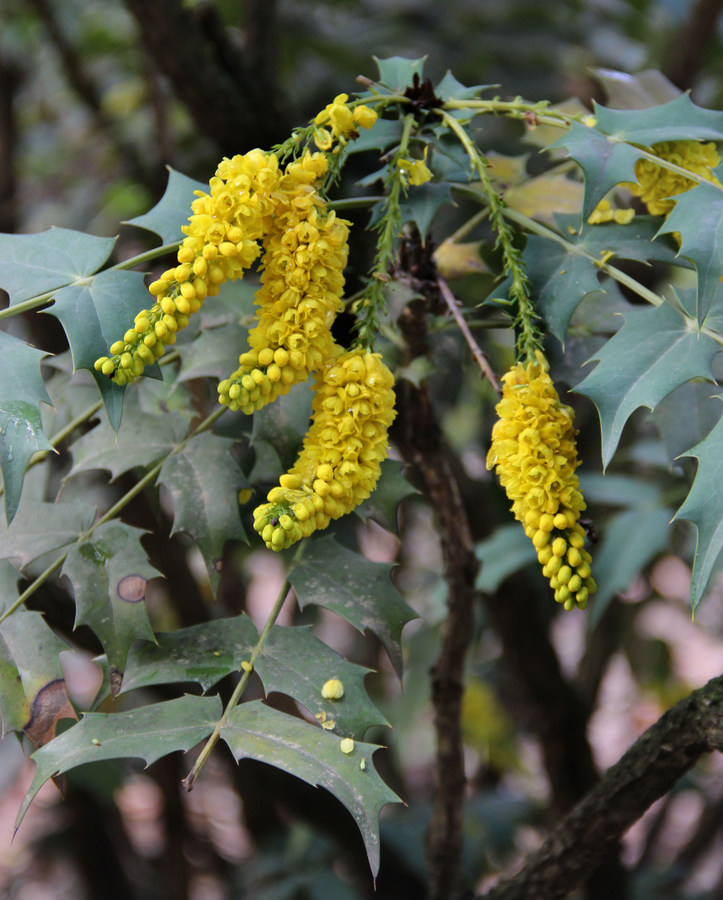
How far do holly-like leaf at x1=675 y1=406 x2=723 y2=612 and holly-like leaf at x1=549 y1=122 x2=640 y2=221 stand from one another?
21 cm

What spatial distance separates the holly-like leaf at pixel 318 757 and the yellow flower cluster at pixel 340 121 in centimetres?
43

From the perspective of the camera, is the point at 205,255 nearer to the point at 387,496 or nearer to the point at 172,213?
the point at 172,213

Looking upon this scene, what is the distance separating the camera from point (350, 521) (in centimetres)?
132

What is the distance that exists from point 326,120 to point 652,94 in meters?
0.46

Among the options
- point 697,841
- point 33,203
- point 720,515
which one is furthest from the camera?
point 33,203

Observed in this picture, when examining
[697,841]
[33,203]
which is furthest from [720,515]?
[33,203]

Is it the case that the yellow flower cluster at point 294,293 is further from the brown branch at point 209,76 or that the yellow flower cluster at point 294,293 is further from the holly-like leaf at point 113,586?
the brown branch at point 209,76

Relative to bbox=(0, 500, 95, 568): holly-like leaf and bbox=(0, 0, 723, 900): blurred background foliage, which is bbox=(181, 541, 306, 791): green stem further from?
bbox=(0, 0, 723, 900): blurred background foliage

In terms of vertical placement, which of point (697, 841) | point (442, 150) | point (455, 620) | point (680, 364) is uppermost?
point (442, 150)

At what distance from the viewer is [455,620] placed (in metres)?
0.99

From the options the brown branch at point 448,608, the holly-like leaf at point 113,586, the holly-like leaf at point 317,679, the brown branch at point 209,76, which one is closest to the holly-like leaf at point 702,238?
the brown branch at point 448,608

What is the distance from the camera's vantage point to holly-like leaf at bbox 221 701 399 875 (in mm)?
571

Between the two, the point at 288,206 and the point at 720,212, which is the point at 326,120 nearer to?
the point at 288,206

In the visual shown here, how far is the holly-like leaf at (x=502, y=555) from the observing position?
121 cm
